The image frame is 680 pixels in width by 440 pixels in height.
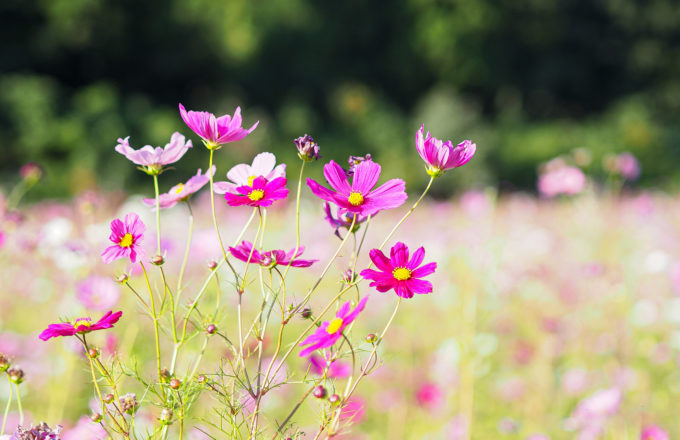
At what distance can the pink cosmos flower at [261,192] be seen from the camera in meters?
0.64

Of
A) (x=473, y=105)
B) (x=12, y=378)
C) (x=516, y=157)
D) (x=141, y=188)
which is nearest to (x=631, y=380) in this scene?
(x=12, y=378)

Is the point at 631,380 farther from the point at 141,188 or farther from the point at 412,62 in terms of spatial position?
the point at 412,62

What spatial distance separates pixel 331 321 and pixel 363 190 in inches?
5.8

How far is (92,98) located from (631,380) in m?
10.0

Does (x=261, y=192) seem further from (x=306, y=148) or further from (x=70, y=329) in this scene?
(x=70, y=329)

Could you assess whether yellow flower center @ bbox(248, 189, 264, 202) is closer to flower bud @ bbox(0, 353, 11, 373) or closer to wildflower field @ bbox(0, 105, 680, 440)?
wildflower field @ bbox(0, 105, 680, 440)

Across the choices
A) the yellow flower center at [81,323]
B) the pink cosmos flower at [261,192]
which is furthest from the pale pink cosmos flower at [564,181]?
the yellow flower center at [81,323]

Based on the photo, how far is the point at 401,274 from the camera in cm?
65

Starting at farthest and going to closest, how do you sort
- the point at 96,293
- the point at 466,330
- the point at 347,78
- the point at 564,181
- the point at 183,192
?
the point at 347,78, the point at 564,181, the point at 466,330, the point at 96,293, the point at 183,192

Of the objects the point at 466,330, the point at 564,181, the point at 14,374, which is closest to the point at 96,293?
the point at 14,374

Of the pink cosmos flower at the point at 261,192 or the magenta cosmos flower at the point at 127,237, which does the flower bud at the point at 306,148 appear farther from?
the magenta cosmos flower at the point at 127,237

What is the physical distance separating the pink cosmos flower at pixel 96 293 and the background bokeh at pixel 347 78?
633 cm

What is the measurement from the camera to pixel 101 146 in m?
9.02

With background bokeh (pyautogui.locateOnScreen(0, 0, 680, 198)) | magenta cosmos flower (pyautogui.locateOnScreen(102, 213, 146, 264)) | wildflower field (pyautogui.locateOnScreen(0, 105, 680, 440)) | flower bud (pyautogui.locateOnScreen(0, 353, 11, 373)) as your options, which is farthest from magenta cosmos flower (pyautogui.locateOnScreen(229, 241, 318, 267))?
background bokeh (pyautogui.locateOnScreen(0, 0, 680, 198))
